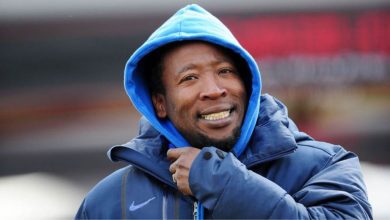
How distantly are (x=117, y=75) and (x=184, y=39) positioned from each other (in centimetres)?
290

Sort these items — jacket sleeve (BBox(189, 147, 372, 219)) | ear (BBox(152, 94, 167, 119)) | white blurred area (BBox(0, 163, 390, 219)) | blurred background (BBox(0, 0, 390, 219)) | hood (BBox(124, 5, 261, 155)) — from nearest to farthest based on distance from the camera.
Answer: jacket sleeve (BBox(189, 147, 372, 219))
hood (BBox(124, 5, 261, 155))
ear (BBox(152, 94, 167, 119))
white blurred area (BBox(0, 163, 390, 219))
blurred background (BBox(0, 0, 390, 219))

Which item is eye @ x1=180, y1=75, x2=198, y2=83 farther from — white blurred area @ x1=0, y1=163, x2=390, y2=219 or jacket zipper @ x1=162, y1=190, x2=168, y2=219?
white blurred area @ x1=0, y1=163, x2=390, y2=219

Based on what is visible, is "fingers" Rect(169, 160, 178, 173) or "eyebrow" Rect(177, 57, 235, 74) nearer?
"fingers" Rect(169, 160, 178, 173)

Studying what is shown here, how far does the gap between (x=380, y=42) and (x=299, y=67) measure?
59 centimetres

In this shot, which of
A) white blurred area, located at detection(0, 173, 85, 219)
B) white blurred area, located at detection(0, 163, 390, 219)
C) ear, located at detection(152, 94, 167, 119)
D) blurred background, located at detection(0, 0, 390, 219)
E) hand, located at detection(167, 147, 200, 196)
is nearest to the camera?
hand, located at detection(167, 147, 200, 196)

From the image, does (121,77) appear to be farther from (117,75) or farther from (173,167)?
(173,167)

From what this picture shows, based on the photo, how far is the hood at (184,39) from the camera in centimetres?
178

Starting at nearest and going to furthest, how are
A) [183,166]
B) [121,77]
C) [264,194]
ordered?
[264,194]
[183,166]
[121,77]

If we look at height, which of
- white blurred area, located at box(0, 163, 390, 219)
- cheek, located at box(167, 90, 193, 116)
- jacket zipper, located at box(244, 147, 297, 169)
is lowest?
white blurred area, located at box(0, 163, 390, 219)

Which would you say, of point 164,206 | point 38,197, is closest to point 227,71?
point 164,206

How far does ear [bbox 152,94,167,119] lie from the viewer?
1924 millimetres

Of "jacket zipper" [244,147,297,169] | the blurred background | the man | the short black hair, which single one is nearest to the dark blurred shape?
the blurred background

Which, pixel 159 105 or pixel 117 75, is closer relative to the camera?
pixel 159 105

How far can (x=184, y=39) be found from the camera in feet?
5.90
